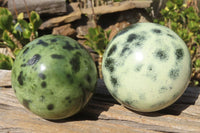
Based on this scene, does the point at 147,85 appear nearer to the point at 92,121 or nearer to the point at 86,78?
the point at 86,78

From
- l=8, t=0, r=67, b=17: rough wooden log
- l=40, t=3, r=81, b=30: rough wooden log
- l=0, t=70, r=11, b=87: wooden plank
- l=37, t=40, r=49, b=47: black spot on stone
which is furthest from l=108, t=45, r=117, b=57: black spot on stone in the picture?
l=8, t=0, r=67, b=17: rough wooden log

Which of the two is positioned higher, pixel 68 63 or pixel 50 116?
pixel 68 63

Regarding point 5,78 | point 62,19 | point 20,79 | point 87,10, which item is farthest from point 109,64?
point 87,10

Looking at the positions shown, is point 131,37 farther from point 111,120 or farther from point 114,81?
point 111,120

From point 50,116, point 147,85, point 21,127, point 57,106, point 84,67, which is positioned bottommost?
point 21,127

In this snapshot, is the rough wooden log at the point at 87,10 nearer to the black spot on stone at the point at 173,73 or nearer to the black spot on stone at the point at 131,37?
the black spot on stone at the point at 131,37

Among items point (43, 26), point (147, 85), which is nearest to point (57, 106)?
point (147, 85)
